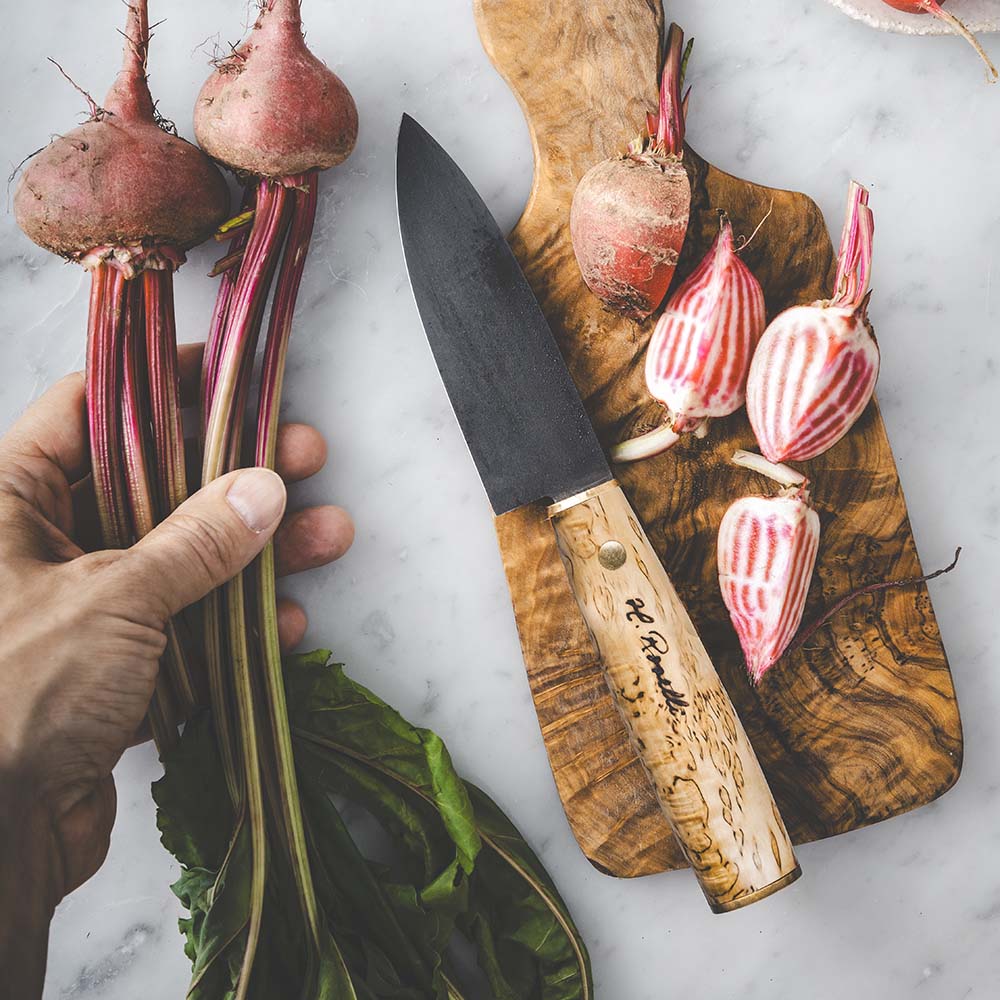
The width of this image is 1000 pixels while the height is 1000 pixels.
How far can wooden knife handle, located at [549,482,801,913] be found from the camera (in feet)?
2.52

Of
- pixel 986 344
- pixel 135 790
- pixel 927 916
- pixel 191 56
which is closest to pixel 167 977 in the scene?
pixel 135 790

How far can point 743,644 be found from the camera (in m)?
0.86

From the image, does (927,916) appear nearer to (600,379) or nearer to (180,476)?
(600,379)

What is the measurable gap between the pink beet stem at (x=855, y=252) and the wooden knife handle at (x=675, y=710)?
300 mm

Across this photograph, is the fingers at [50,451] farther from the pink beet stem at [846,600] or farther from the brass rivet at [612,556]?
the pink beet stem at [846,600]

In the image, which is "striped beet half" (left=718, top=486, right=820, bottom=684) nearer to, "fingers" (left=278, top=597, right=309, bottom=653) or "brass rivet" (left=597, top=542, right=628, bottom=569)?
"brass rivet" (left=597, top=542, right=628, bottom=569)

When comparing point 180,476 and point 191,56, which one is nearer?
point 180,476

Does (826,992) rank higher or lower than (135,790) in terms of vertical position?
lower

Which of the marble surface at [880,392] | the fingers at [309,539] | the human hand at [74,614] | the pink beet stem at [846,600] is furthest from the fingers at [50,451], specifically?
the pink beet stem at [846,600]

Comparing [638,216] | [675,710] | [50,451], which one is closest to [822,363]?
[638,216]

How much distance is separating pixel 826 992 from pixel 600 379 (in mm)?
736

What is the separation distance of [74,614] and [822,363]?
705 mm

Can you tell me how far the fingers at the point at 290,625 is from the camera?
943mm

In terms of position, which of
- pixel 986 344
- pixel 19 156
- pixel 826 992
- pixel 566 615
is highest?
pixel 19 156
